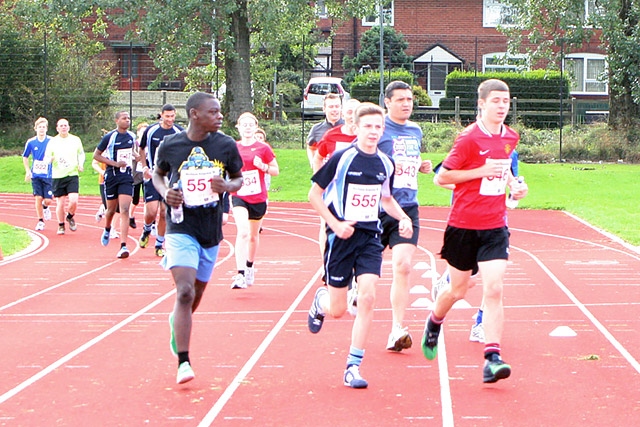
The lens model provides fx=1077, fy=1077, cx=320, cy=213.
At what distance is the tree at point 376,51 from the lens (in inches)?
1762

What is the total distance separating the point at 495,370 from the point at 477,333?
176cm

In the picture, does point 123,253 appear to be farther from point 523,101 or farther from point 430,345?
point 523,101

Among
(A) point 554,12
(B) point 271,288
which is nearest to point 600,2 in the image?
(A) point 554,12

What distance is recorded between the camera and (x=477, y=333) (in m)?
8.57

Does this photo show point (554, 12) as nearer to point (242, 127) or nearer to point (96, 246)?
point (96, 246)

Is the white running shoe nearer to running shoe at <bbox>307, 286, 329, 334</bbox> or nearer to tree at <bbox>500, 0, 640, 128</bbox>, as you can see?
running shoe at <bbox>307, 286, 329, 334</bbox>

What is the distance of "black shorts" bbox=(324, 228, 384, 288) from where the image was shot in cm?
730

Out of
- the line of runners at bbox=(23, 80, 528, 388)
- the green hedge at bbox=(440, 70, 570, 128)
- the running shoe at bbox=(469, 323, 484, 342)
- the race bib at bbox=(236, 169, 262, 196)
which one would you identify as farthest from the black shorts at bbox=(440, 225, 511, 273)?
the green hedge at bbox=(440, 70, 570, 128)

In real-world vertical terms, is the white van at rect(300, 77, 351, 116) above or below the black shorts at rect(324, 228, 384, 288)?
above

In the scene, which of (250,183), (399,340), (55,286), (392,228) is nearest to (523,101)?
(250,183)

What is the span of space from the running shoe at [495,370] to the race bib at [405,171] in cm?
213

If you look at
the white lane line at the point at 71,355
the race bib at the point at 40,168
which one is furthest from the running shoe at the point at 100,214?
the white lane line at the point at 71,355

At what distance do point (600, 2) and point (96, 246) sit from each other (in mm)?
20285

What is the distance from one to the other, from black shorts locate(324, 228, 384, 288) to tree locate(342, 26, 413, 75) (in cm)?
3678
